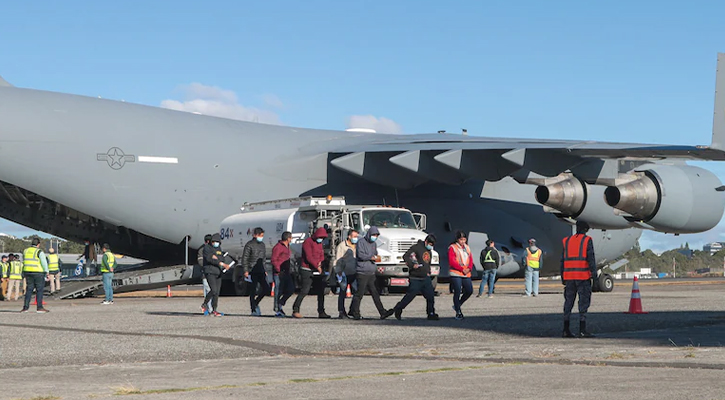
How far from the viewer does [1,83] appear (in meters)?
27.4

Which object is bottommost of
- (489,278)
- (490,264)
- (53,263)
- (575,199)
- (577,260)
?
(489,278)

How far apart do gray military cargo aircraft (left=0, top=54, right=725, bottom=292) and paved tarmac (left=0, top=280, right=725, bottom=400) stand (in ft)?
26.1

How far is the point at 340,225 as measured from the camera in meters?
26.1

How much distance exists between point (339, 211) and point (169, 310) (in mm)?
6720

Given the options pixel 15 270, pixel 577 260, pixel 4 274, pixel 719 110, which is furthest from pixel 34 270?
pixel 719 110

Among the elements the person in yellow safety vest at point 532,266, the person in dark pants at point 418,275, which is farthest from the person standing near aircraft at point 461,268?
the person in yellow safety vest at point 532,266

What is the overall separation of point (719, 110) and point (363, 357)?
47.5 feet

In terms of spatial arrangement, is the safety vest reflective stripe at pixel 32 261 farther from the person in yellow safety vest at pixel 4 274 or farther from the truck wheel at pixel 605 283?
the truck wheel at pixel 605 283

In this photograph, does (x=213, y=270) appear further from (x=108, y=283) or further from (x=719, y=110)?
(x=719, y=110)

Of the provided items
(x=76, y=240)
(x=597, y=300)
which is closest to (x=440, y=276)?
(x=597, y=300)

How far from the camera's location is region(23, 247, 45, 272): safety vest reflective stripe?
809 inches

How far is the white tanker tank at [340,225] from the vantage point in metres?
24.9

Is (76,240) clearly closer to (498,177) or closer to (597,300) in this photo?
(498,177)

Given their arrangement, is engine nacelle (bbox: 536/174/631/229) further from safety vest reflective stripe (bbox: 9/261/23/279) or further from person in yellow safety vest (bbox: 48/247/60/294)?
safety vest reflective stripe (bbox: 9/261/23/279)
